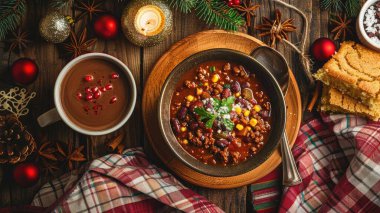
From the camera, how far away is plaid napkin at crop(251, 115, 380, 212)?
2555 millimetres

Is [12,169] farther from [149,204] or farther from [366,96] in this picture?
[366,96]

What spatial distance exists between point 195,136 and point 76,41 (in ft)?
2.79

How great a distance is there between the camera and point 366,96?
8.32 ft

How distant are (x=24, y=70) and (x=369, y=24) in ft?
6.31

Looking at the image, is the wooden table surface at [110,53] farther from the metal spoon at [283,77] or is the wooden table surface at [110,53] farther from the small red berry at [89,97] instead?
the small red berry at [89,97]

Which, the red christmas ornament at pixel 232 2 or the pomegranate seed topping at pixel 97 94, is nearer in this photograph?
the pomegranate seed topping at pixel 97 94

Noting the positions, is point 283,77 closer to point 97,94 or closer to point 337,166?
point 337,166

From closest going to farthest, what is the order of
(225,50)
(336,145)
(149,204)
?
(225,50)
(149,204)
(336,145)

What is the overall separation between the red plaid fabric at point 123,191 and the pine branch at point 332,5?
133cm

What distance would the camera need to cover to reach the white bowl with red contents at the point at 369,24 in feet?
8.52

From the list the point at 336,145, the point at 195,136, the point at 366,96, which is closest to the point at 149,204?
the point at 195,136

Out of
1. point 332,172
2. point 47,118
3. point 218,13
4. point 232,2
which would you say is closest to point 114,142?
point 47,118

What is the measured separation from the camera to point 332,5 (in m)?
2.72

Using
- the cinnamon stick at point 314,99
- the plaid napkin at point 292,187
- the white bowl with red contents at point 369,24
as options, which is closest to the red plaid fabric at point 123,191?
the plaid napkin at point 292,187
